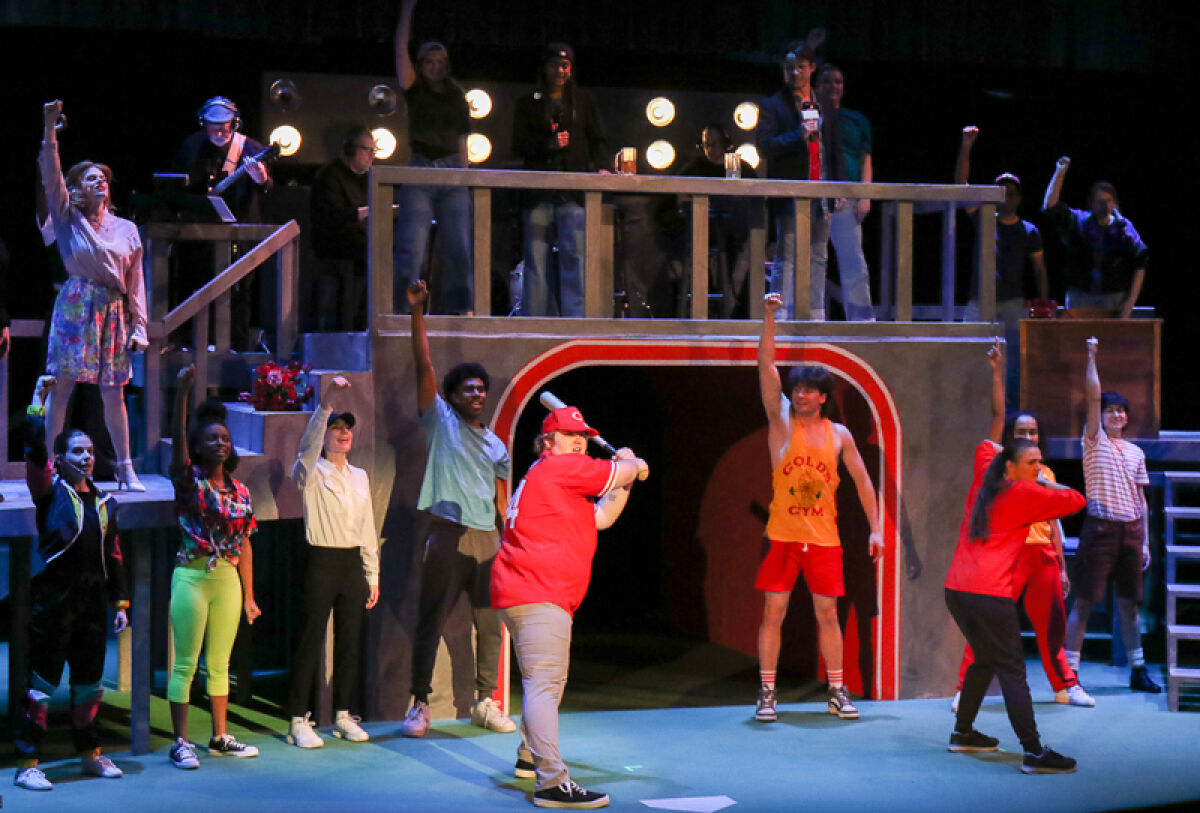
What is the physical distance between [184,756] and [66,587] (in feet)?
3.41

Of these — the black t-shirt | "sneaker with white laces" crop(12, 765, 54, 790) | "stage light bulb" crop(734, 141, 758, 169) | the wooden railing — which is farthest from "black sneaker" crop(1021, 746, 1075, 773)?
"stage light bulb" crop(734, 141, 758, 169)

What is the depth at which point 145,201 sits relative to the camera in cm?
915

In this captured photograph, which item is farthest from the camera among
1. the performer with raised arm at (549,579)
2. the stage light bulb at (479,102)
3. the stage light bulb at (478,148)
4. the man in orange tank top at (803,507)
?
the stage light bulb at (479,102)

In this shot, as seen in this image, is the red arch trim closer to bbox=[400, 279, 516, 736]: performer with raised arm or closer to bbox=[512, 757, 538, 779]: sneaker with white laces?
bbox=[400, 279, 516, 736]: performer with raised arm

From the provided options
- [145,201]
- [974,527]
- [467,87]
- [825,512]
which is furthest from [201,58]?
[974,527]

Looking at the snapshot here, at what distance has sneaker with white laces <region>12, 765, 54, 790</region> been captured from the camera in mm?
6816

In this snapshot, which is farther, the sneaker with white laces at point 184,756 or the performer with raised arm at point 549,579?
the sneaker with white laces at point 184,756

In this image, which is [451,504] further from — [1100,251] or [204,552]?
[1100,251]

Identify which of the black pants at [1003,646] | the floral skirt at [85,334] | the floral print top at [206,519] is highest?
the floral skirt at [85,334]

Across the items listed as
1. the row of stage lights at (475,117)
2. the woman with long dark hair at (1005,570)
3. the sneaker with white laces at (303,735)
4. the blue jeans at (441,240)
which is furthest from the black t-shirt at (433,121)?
the woman with long dark hair at (1005,570)

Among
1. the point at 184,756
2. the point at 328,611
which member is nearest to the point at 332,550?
Answer: the point at 328,611

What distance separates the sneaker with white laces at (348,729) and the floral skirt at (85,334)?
2.04 m

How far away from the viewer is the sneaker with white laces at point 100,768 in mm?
7062

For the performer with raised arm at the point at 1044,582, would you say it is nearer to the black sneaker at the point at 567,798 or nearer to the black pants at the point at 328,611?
the black sneaker at the point at 567,798
